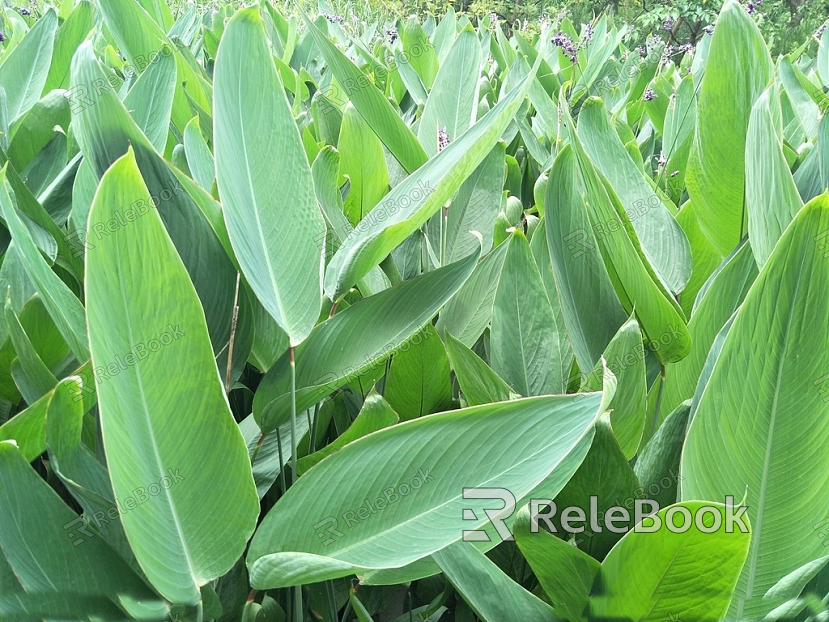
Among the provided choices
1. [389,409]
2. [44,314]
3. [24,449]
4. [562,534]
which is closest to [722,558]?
[562,534]

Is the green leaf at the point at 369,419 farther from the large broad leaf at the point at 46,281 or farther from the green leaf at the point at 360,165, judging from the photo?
the green leaf at the point at 360,165

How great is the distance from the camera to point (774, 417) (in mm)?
403

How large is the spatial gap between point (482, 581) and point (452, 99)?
0.78 metres

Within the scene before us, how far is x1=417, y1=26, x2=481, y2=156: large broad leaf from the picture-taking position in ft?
3.38

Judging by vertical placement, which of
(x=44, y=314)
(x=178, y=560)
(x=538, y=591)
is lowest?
(x=538, y=591)

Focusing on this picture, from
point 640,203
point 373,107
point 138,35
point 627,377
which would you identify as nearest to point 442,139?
point 373,107

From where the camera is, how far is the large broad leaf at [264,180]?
0.51 m

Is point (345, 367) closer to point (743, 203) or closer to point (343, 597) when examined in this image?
point (343, 597)

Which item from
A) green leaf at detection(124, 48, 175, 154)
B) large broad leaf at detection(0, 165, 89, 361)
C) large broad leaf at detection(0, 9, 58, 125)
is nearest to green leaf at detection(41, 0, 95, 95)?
large broad leaf at detection(0, 9, 58, 125)

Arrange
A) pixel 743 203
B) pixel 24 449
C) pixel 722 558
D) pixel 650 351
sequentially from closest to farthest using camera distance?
pixel 722 558
pixel 24 449
pixel 650 351
pixel 743 203

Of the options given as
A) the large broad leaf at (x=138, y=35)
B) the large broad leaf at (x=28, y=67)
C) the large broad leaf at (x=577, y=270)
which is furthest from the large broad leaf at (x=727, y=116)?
the large broad leaf at (x=28, y=67)

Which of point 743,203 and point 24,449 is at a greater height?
point 24,449

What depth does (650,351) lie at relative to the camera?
63 cm

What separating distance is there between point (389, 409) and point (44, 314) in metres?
0.36
